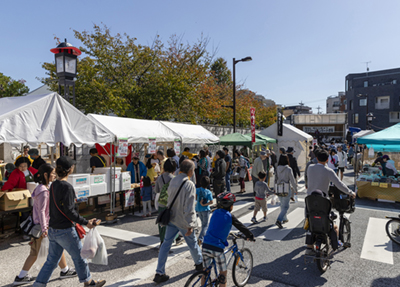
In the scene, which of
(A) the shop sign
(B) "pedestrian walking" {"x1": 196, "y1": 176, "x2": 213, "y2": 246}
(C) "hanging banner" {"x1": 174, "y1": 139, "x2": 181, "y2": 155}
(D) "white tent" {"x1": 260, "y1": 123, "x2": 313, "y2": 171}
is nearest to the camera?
(B) "pedestrian walking" {"x1": 196, "y1": 176, "x2": 213, "y2": 246}

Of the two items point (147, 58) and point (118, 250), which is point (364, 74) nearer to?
point (147, 58)

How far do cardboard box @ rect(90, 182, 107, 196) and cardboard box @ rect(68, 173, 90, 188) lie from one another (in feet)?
0.67

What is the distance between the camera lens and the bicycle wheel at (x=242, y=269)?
3.84 m

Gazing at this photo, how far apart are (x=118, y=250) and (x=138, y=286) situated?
162cm

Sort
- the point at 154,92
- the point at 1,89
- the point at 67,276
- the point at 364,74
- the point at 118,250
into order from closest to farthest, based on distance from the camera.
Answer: the point at 67,276, the point at 118,250, the point at 154,92, the point at 1,89, the point at 364,74

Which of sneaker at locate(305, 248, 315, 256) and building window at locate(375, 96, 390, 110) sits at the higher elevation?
building window at locate(375, 96, 390, 110)

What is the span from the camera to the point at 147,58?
1608 centimetres

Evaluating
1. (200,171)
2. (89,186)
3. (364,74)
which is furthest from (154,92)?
(364,74)

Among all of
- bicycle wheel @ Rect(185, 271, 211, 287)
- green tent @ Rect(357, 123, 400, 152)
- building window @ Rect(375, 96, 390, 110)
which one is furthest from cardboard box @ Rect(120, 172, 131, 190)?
building window @ Rect(375, 96, 390, 110)

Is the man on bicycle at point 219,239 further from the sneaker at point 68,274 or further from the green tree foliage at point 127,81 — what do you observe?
the green tree foliage at point 127,81

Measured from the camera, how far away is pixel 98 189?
24.3ft

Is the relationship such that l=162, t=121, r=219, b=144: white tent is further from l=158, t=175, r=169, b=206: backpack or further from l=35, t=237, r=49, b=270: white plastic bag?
l=35, t=237, r=49, b=270: white plastic bag

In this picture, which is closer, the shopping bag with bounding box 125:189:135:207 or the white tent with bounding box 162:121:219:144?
the shopping bag with bounding box 125:189:135:207

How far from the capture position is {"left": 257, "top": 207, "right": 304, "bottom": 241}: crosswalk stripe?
6180mm
